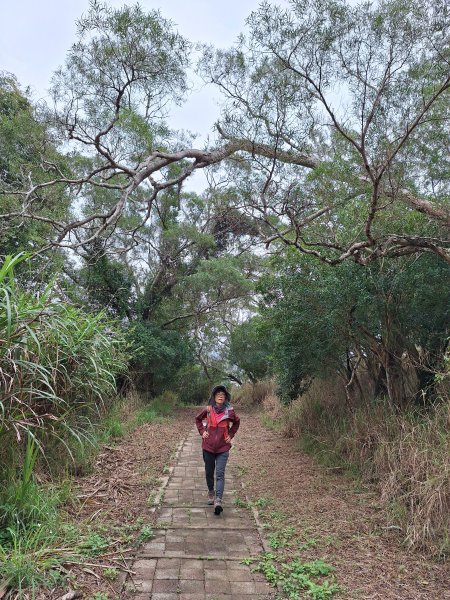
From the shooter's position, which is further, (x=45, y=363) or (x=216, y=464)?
(x=216, y=464)

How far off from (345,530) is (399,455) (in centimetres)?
121

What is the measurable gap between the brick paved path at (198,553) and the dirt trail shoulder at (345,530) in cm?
47

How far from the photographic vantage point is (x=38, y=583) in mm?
2904

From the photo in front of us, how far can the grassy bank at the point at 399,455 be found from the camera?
395cm

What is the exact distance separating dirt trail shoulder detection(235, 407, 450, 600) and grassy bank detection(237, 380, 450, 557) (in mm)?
171

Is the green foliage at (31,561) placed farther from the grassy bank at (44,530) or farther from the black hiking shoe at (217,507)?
the black hiking shoe at (217,507)

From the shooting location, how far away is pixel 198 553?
3715 millimetres

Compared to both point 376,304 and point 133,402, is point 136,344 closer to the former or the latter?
point 133,402

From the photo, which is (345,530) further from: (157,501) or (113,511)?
(113,511)

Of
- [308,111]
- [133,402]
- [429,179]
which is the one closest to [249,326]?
[133,402]

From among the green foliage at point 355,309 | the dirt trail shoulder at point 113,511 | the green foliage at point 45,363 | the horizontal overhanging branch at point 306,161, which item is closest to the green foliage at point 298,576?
the dirt trail shoulder at point 113,511

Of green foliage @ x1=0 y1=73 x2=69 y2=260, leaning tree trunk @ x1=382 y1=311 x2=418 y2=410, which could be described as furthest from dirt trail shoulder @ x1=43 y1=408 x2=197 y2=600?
green foliage @ x1=0 y1=73 x2=69 y2=260

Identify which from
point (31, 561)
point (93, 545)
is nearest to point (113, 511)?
point (93, 545)

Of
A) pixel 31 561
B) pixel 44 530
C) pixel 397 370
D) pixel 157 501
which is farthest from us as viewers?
pixel 397 370
